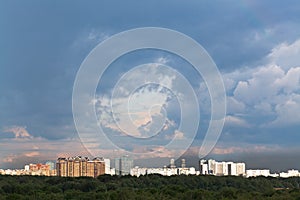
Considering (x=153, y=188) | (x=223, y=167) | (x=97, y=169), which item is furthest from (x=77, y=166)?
(x=153, y=188)

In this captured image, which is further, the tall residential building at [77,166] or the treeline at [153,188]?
the tall residential building at [77,166]

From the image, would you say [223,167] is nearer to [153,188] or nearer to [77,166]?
[77,166]

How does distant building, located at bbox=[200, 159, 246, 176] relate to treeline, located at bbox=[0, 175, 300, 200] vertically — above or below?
above

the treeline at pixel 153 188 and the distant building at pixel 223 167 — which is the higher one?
the distant building at pixel 223 167

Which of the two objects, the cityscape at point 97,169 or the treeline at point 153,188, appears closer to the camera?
the treeline at point 153,188

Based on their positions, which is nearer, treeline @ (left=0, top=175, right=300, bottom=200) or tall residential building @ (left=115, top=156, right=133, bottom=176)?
treeline @ (left=0, top=175, right=300, bottom=200)
